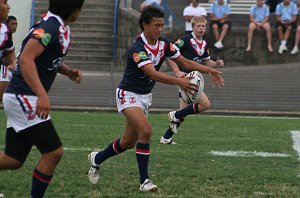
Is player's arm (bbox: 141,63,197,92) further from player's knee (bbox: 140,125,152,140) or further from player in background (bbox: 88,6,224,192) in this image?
player's knee (bbox: 140,125,152,140)

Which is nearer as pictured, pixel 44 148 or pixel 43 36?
pixel 43 36

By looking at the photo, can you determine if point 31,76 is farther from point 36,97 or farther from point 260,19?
point 260,19

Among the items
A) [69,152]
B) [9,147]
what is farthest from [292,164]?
[9,147]

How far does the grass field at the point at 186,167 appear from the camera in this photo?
24.4ft

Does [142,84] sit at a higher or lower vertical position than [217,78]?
lower

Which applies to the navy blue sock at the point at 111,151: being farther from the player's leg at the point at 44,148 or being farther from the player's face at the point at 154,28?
the player's leg at the point at 44,148

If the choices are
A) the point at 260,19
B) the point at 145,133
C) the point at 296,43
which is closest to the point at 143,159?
the point at 145,133

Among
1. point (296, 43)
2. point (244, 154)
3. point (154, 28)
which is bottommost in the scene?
point (296, 43)

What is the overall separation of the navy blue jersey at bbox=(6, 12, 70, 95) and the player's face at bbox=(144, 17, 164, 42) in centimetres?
177

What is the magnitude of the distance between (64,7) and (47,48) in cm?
36

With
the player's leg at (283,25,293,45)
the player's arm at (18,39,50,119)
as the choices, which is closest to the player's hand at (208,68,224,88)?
the player's arm at (18,39,50,119)

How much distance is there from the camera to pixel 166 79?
7.47 metres

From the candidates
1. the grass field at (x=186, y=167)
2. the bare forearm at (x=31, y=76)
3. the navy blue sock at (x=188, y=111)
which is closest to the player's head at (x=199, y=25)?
the navy blue sock at (x=188, y=111)

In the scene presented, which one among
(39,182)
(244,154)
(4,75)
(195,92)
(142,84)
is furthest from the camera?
(4,75)
